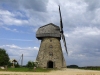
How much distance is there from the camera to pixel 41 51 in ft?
158

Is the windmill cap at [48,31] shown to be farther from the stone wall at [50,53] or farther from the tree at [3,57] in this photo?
the tree at [3,57]

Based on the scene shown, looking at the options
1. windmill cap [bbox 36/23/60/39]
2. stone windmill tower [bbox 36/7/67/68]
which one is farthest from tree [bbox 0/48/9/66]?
windmill cap [bbox 36/23/60/39]

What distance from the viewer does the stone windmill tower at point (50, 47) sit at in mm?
47125

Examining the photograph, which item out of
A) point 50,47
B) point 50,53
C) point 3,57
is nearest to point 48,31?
point 50,47

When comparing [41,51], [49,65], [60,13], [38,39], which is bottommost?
[49,65]

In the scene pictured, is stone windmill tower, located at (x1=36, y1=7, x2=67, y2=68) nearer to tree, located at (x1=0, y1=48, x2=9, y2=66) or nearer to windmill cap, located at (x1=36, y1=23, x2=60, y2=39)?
windmill cap, located at (x1=36, y1=23, x2=60, y2=39)

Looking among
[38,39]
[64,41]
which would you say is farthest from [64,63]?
[38,39]

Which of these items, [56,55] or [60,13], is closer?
[56,55]

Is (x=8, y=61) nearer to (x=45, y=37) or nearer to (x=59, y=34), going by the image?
(x=45, y=37)

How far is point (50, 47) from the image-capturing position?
47.8 metres

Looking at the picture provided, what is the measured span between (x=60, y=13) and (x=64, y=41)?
699cm

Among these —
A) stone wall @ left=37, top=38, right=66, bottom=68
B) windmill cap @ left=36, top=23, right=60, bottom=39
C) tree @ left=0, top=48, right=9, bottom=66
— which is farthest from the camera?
tree @ left=0, top=48, right=9, bottom=66

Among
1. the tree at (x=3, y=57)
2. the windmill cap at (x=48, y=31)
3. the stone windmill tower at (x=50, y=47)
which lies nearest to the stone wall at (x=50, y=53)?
the stone windmill tower at (x=50, y=47)

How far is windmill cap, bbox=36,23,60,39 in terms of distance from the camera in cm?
4737
